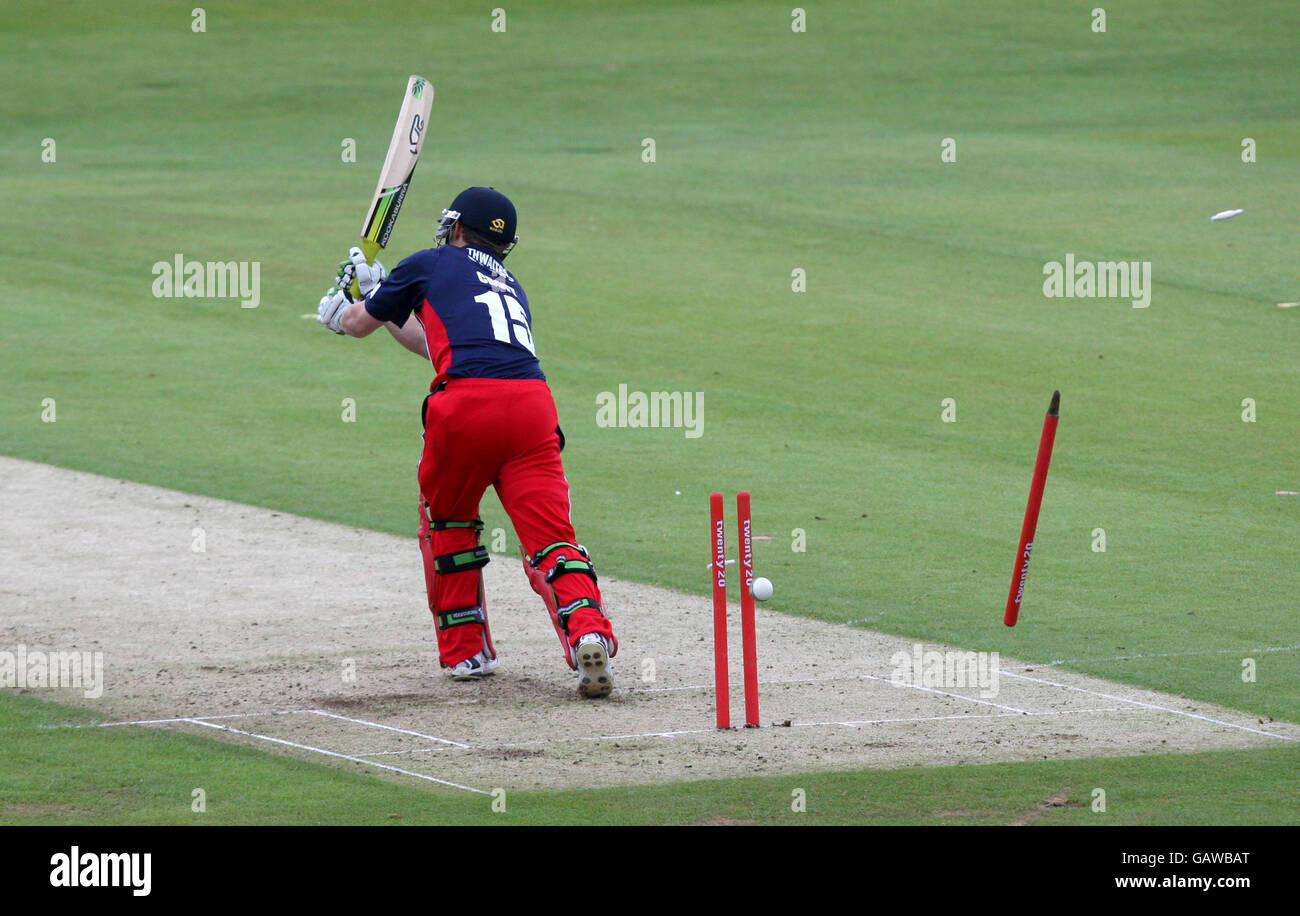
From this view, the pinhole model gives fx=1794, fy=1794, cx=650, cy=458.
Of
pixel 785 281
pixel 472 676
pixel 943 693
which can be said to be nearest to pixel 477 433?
pixel 472 676

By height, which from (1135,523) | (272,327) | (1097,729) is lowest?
(1097,729)

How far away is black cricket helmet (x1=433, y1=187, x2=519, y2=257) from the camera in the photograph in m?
9.21

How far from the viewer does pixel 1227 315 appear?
20.4 meters

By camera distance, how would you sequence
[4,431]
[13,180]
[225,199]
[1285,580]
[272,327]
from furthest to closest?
1. [13,180]
2. [225,199]
3. [272,327]
4. [4,431]
5. [1285,580]

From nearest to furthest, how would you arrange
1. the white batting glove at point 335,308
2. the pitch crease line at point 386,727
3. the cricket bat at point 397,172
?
the pitch crease line at point 386,727 < the white batting glove at point 335,308 < the cricket bat at point 397,172

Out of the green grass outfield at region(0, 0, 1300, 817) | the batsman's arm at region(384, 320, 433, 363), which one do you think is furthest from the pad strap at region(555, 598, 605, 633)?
the green grass outfield at region(0, 0, 1300, 817)

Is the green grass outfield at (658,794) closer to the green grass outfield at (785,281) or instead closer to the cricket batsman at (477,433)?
the green grass outfield at (785,281)

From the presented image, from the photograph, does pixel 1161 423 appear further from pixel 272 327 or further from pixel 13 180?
pixel 13 180

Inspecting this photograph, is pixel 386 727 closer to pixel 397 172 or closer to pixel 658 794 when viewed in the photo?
pixel 658 794

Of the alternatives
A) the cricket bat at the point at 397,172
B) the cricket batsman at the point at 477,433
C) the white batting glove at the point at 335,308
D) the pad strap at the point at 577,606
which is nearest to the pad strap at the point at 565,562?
the cricket batsman at the point at 477,433

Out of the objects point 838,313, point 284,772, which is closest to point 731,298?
point 838,313

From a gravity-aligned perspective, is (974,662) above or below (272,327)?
below

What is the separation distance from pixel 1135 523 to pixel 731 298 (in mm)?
9493

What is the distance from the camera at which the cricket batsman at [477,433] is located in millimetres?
8688
